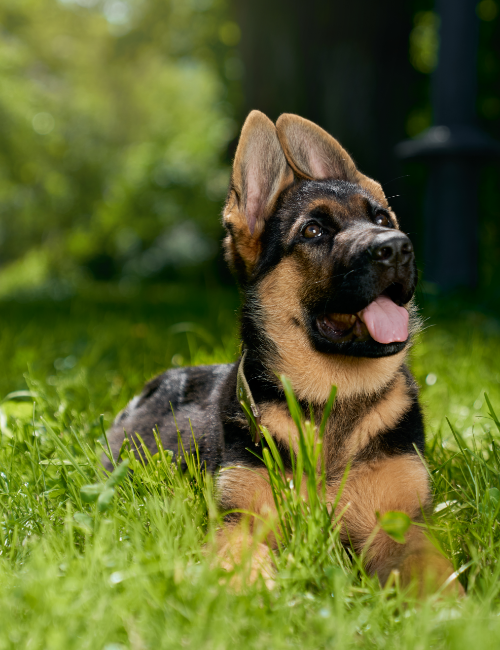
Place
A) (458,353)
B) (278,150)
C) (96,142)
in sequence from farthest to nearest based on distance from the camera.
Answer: (96,142) → (458,353) → (278,150)

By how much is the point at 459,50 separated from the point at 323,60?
108 inches

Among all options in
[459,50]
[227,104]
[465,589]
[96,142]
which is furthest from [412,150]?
[96,142]

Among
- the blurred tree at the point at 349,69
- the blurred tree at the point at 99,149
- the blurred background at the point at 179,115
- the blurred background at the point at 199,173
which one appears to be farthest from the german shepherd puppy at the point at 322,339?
the blurred tree at the point at 99,149

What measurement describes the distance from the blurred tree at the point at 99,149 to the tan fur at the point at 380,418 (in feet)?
41.3

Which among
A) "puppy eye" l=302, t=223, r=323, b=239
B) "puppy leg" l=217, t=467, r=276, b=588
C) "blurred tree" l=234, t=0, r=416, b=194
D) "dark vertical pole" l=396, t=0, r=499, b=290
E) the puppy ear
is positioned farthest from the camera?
"blurred tree" l=234, t=0, r=416, b=194

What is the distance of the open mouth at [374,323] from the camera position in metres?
2.87

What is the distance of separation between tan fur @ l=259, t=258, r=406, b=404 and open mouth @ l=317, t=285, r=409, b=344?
127 millimetres

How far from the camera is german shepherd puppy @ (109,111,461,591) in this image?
263 cm

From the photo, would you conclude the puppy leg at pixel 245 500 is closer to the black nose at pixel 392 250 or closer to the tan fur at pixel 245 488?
the tan fur at pixel 245 488

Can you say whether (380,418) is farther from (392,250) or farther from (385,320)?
(392,250)

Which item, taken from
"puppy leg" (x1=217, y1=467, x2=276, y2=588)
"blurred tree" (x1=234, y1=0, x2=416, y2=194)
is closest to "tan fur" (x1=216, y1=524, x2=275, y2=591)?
"puppy leg" (x1=217, y1=467, x2=276, y2=588)

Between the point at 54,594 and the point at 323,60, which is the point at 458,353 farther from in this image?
the point at 323,60

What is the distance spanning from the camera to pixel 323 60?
10.5 metres

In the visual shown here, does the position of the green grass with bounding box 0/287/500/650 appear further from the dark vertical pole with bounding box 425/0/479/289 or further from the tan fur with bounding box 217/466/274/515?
the dark vertical pole with bounding box 425/0/479/289
